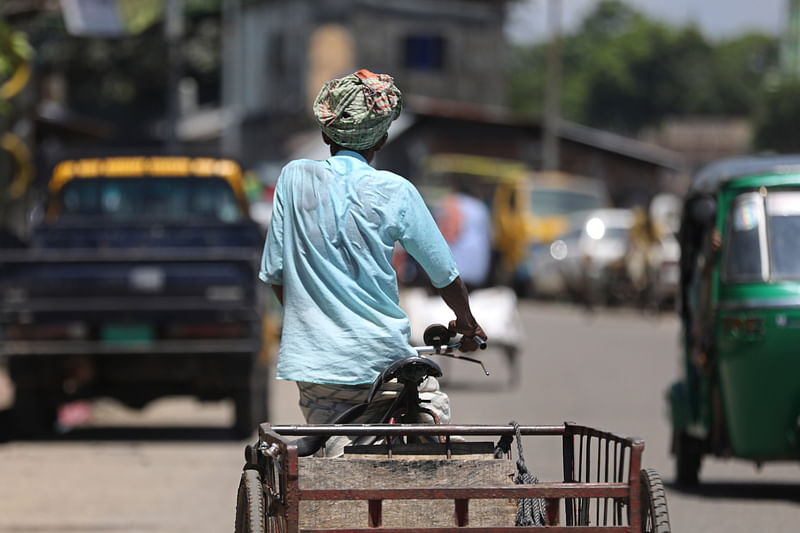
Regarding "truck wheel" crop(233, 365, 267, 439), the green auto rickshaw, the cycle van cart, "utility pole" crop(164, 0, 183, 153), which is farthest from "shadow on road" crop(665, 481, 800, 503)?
"utility pole" crop(164, 0, 183, 153)

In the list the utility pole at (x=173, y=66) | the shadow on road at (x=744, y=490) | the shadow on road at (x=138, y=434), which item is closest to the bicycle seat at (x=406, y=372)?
the shadow on road at (x=744, y=490)

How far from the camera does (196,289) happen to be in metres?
12.0

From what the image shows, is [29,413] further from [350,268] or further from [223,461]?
[350,268]

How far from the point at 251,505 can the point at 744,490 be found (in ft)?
19.1

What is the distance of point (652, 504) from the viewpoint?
4.60 metres

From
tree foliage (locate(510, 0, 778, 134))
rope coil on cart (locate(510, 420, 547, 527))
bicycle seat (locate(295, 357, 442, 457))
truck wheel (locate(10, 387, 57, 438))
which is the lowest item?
truck wheel (locate(10, 387, 57, 438))

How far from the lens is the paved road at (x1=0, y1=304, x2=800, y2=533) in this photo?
8.88 metres

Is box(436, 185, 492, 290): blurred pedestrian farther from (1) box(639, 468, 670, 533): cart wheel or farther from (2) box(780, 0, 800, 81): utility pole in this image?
(2) box(780, 0, 800, 81): utility pole

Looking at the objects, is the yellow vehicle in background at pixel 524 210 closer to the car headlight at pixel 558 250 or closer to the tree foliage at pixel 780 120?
the car headlight at pixel 558 250

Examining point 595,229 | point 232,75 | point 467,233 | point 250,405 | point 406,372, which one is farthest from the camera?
point 232,75

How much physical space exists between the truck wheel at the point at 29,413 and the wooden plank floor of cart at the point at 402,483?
787cm

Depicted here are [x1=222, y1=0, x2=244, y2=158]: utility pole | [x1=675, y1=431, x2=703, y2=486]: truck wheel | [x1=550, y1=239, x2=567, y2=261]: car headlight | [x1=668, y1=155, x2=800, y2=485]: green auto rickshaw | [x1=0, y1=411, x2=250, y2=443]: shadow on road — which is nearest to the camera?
[x1=668, y1=155, x2=800, y2=485]: green auto rickshaw

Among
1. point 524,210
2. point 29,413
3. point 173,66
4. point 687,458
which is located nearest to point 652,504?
point 687,458

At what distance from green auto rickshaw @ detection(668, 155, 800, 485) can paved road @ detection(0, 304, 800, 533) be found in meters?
0.39
